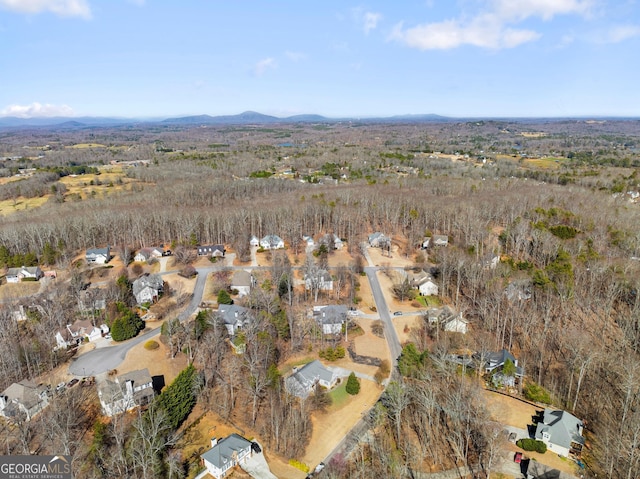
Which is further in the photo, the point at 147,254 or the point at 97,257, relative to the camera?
the point at 147,254

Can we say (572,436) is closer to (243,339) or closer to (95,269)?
(243,339)

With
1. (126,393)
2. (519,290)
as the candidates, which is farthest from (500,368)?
(126,393)

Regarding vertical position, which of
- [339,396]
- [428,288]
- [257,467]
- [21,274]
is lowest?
[339,396]

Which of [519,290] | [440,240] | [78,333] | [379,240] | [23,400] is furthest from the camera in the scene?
[379,240]

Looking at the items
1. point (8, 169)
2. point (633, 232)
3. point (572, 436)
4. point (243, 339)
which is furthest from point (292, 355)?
point (8, 169)

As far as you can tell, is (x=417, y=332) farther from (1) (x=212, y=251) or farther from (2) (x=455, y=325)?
(1) (x=212, y=251)

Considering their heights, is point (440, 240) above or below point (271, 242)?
above

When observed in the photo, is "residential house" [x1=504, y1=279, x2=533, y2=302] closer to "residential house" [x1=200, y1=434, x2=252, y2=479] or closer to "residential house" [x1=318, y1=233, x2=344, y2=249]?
"residential house" [x1=318, y1=233, x2=344, y2=249]

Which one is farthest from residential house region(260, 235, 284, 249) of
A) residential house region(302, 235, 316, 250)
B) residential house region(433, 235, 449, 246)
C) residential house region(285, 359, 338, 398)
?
residential house region(285, 359, 338, 398)
